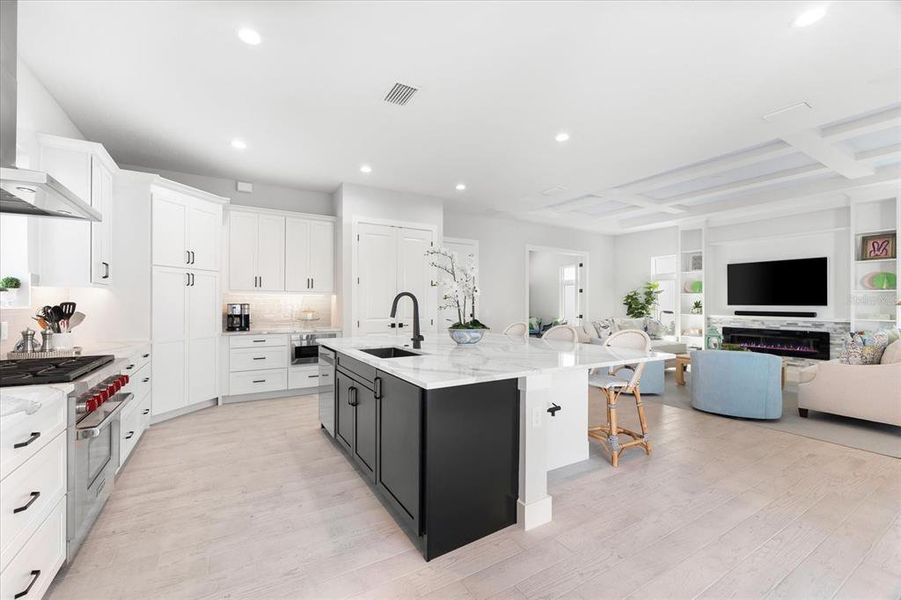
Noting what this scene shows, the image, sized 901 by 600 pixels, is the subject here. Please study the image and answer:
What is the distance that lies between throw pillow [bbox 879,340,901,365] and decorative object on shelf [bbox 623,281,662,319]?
15.2 feet

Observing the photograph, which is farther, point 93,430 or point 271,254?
point 271,254

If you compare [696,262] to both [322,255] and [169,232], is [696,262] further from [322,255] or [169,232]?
[169,232]

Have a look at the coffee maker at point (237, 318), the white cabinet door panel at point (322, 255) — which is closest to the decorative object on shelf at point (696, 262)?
the white cabinet door panel at point (322, 255)

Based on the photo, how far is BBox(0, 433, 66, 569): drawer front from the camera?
1267 millimetres

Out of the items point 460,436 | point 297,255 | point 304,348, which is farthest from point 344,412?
point 297,255

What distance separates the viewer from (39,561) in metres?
1.47

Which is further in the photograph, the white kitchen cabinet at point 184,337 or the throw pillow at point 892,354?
the white kitchen cabinet at point 184,337

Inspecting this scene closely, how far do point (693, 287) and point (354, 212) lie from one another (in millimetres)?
6583

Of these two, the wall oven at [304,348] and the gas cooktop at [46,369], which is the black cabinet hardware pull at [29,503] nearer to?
the gas cooktop at [46,369]

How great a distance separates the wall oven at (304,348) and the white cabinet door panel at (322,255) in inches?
26.9

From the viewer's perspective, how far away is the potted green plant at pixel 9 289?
2285mm

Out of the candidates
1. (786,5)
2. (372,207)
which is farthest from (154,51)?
(786,5)

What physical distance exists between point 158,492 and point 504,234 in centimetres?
629

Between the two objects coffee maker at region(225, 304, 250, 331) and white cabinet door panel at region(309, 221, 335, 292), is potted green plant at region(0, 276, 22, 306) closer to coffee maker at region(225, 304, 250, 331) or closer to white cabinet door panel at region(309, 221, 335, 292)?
coffee maker at region(225, 304, 250, 331)
